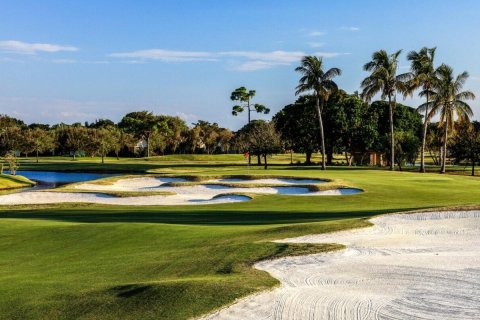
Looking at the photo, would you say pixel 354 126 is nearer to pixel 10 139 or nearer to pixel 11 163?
pixel 11 163

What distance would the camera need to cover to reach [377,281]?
486 inches

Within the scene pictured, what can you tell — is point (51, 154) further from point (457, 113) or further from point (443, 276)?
point (443, 276)

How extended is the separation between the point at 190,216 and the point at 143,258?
13330 millimetres

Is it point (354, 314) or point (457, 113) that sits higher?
point (457, 113)

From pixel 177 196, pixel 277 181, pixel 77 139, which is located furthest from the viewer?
pixel 77 139

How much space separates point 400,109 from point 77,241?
3678 inches

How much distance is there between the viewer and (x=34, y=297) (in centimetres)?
1205

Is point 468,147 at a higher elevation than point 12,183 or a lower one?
higher

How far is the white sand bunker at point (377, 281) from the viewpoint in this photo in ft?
32.7

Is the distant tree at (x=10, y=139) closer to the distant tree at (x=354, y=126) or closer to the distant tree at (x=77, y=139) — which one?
the distant tree at (x=77, y=139)

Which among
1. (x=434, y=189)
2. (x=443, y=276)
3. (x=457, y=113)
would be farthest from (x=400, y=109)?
(x=443, y=276)

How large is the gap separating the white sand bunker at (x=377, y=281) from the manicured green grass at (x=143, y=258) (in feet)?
1.96

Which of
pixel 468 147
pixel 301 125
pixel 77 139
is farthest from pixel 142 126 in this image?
pixel 468 147

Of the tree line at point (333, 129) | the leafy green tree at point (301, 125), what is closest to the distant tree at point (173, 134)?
the tree line at point (333, 129)
